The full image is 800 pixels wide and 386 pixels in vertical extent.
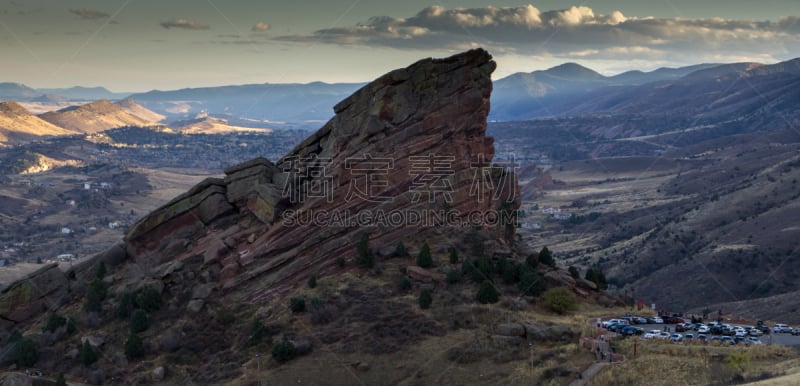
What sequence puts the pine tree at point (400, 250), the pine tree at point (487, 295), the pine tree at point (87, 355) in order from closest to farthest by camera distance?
the pine tree at point (87, 355) → the pine tree at point (487, 295) → the pine tree at point (400, 250)

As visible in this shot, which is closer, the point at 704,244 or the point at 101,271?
the point at 101,271

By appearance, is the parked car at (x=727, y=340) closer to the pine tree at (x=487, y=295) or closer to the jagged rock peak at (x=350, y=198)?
the pine tree at (x=487, y=295)

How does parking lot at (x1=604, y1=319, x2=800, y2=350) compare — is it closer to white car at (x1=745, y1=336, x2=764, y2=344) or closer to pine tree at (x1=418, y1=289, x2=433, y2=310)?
white car at (x1=745, y1=336, x2=764, y2=344)

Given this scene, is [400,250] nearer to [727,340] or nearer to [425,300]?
[425,300]

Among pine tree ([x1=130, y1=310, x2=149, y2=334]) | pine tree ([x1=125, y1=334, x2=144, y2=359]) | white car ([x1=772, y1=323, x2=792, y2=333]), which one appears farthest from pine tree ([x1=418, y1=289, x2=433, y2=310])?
white car ([x1=772, y1=323, x2=792, y2=333])

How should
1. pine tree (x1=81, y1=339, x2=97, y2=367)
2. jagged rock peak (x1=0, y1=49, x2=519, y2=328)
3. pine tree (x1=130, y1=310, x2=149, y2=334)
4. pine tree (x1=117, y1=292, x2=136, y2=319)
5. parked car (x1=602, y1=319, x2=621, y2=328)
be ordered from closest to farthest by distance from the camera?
parked car (x1=602, y1=319, x2=621, y2=328) → pine tree (x1=81, y1=339, x2=97, y2=367) → pine tree (x1=130, y1=310, x2=149, y2=334) → pine tree (x1=117, y1=292, x2=136, y2=319) → jagged rock peak (x1=0, y1=49, x2=519, y2=328)

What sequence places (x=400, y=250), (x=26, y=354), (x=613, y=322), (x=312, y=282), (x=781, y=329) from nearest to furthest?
1. (x=613, y=322)
2. (x=781, y=329)
3. (x=26, y=354)
4. (x=312, y=282)
5. (x=400, y=250)

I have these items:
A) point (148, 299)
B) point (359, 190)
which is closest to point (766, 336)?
point (359, 190)

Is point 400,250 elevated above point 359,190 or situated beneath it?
situated beneath

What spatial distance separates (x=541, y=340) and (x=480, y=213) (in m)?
20.8

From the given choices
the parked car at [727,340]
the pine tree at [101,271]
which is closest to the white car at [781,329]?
the parked car at [727,340]

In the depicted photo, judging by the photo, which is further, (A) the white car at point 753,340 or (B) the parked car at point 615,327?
(B) the parked car at point 615,327

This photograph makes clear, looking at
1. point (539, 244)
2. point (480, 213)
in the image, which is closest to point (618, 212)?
point (539, 244)

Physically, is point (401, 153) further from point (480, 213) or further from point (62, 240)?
point (62, 240)
